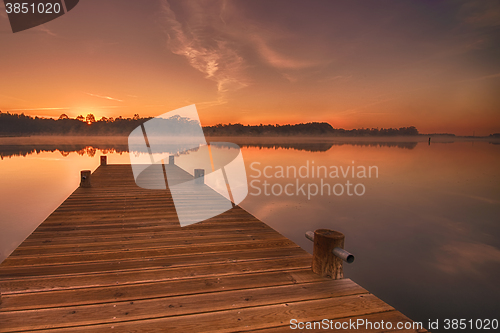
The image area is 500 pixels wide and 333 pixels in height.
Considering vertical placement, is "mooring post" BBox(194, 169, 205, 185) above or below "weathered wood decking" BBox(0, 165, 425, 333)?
above

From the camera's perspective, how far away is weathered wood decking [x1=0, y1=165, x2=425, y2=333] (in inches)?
73.8

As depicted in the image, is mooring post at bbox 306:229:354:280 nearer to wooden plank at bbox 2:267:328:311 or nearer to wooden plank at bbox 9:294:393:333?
wooden plank at bbox 2:267:328:311

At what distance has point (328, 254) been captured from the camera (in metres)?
2.48

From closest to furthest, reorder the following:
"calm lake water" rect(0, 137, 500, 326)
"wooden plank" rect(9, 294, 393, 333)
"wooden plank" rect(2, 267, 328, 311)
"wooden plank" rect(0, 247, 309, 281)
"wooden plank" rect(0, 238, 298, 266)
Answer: "wooden plank" rect(9, 294, 393, 333), "wooden plank" rect(2, 267, 328, 311), "wooden plank" rect(0, 247, 309, 281), "wooden plank" rect(0, 238, 298, 266), "calm lake water" rect(0, 137, 500, 326)

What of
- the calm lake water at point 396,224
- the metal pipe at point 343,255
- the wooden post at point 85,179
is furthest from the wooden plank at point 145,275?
the wooden post at point 85,179

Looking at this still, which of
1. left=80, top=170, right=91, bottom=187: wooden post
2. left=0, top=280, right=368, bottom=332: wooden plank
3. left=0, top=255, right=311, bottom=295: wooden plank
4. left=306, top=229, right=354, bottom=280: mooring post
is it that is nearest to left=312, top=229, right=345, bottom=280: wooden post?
left=306, top=229, right=354, bottom=280: mooring post

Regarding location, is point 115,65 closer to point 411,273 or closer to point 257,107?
point 257,107

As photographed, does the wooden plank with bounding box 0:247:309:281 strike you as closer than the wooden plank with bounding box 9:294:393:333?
No

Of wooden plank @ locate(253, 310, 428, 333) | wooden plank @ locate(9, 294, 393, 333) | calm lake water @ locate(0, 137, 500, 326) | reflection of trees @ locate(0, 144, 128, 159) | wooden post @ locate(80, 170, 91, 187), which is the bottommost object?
calm lake water @ locate(0, 137, 500, 326)

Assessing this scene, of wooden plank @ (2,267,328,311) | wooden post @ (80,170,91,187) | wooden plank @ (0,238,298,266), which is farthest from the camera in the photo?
wooden post @ (80,170,91,187)

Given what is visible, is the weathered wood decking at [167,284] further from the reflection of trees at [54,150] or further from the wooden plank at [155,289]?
the reflection of trees at [54,150]

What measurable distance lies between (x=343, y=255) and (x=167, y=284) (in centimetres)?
163

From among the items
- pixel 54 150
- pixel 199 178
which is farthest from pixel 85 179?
pixel 54 150

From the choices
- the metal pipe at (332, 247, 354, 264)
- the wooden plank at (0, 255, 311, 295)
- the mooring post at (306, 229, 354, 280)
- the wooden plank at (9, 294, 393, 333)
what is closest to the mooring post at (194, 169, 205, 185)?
the wooden plank at (0, 255, 311, 295)
